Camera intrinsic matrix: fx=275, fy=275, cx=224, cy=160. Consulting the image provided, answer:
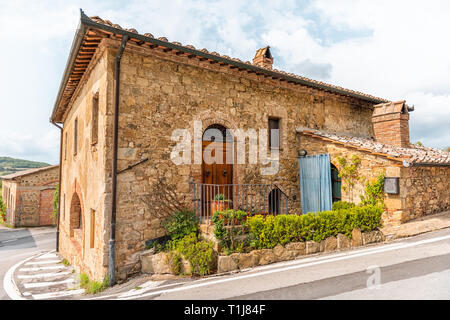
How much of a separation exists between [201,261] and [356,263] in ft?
9.70

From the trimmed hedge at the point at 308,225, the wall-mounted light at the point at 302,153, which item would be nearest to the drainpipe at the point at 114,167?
the trimmed hedge at the point at 308,225

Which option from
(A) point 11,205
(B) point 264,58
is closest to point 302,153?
(B) point 264,58

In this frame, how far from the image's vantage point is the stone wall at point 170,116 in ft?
20.6

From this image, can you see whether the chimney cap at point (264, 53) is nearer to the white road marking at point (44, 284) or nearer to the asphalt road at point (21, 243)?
the white road marking at point (44, 284)

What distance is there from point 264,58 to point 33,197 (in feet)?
63.5

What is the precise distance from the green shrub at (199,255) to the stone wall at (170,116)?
1036 mm

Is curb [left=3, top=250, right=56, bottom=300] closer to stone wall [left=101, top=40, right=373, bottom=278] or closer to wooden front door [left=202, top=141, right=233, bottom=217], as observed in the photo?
stone wall [left=101, top=40, right=373, bottom=278]

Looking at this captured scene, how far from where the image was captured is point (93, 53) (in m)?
6.99

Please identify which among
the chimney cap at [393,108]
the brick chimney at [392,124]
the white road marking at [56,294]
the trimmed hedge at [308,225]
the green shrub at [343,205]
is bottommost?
the white road marking at [56,294]

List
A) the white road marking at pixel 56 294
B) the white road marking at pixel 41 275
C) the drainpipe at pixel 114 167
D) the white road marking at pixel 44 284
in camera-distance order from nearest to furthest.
→ the drainpipe at pixel 114 167, the white road marking at pixel 56 294, the white road marking at pixel 44 284, the white road marking at pixel 41 275

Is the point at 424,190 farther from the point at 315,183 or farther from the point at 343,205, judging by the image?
the point at 315,183
